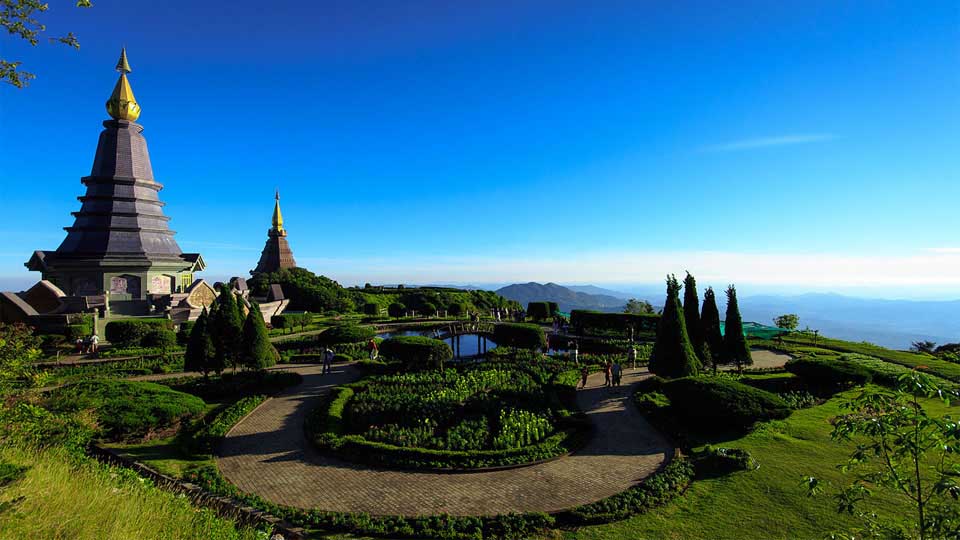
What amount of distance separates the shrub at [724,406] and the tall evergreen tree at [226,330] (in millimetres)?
18854

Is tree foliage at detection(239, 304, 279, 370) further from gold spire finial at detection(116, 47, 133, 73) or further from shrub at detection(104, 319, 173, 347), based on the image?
gold spire finial at detection(116, 47, 133, 73)

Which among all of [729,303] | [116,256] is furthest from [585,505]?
[116,256]

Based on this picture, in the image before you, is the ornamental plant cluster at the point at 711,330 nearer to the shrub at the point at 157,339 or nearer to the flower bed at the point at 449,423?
the flower bed at the point at 449,423

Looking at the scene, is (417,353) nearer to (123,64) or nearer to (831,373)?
(831,373)

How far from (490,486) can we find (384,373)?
12.4 metres

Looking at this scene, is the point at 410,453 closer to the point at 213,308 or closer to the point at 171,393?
the point at 171,393

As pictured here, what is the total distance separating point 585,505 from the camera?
996 centimetres

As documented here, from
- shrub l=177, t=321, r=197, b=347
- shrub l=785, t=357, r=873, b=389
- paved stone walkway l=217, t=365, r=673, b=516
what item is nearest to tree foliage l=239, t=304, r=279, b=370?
paved stone walkway l=217, t=365, r=673, b=516

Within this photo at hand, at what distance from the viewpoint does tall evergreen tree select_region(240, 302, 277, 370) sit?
2030 centimetres

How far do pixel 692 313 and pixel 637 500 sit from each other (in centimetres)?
1435

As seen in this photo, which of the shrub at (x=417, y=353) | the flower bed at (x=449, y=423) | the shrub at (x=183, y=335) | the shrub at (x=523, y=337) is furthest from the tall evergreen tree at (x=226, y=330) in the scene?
the shrub at (x=523, y=337)

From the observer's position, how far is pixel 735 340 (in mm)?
22172

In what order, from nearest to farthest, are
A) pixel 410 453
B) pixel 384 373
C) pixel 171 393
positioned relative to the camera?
pixel 410 453, pixel 171 393, pixel 384 373

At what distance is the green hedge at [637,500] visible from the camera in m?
9.50
